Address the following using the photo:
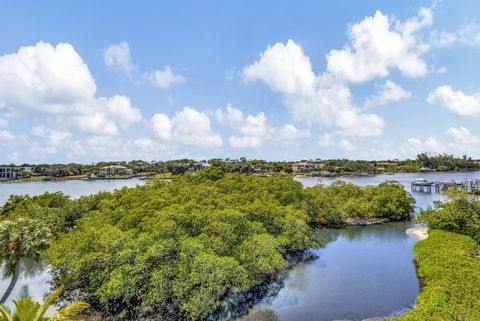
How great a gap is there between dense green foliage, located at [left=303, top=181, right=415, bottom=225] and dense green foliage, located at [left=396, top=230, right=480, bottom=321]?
50.9ft

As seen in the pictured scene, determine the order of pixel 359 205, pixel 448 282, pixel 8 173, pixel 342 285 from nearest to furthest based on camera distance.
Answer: pixel 448 282, pixel 342 285, pixel 359 205, pixel 8 173

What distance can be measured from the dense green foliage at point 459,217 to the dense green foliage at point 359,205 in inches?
429

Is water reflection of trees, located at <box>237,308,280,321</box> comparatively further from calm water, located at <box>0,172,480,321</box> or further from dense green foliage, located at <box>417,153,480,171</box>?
dense green foliage, located at <box>417,153,480,171</box>

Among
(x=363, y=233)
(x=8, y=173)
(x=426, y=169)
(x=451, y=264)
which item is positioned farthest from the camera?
(x=426, y=169)

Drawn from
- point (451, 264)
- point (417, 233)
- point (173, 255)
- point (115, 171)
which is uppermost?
point (115, 171)

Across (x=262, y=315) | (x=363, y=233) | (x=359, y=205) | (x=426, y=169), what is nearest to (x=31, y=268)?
(x=262, y=315)

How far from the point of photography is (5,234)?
52.4ft

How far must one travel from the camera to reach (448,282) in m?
16.3

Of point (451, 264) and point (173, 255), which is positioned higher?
point (173, 255)

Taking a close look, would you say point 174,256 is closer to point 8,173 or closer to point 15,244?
point 15,244

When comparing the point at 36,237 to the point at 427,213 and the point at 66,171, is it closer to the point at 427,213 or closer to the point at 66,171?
the point at 427,213

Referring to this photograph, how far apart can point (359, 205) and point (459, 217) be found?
1482 centimetres

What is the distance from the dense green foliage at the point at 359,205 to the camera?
1603 inches

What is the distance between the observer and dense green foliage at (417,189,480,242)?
2877 cm
